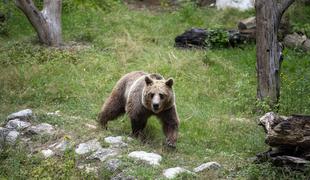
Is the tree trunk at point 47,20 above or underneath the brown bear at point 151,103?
above

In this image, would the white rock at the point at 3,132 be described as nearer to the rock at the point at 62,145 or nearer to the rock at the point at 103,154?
the rock at the point at 62,145

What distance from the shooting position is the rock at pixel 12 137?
8320mm

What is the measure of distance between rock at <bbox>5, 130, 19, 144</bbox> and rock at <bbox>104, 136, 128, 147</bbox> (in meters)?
1.38

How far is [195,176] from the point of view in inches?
270

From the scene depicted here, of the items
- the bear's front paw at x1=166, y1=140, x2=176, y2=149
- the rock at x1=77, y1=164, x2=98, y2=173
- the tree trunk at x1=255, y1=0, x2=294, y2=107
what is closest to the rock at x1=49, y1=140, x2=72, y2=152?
the rock at x1=77, y1=164, x2=98, y2=173

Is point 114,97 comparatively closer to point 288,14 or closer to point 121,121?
point 121,121

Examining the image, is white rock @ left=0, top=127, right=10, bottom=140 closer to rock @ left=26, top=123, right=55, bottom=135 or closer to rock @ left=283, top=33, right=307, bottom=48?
rock @ left=26, top=123, right=55, bottom=135

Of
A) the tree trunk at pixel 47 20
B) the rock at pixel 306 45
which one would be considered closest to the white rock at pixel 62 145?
the tree trunk at pixel 47 20

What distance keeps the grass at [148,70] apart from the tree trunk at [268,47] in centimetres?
27

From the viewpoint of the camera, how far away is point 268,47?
372 inches

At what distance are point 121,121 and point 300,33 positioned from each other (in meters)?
5.98

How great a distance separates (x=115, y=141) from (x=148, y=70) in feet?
12.3

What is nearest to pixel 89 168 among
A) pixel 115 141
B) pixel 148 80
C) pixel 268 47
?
pixel 115 141

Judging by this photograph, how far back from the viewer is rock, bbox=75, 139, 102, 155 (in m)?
7.89
